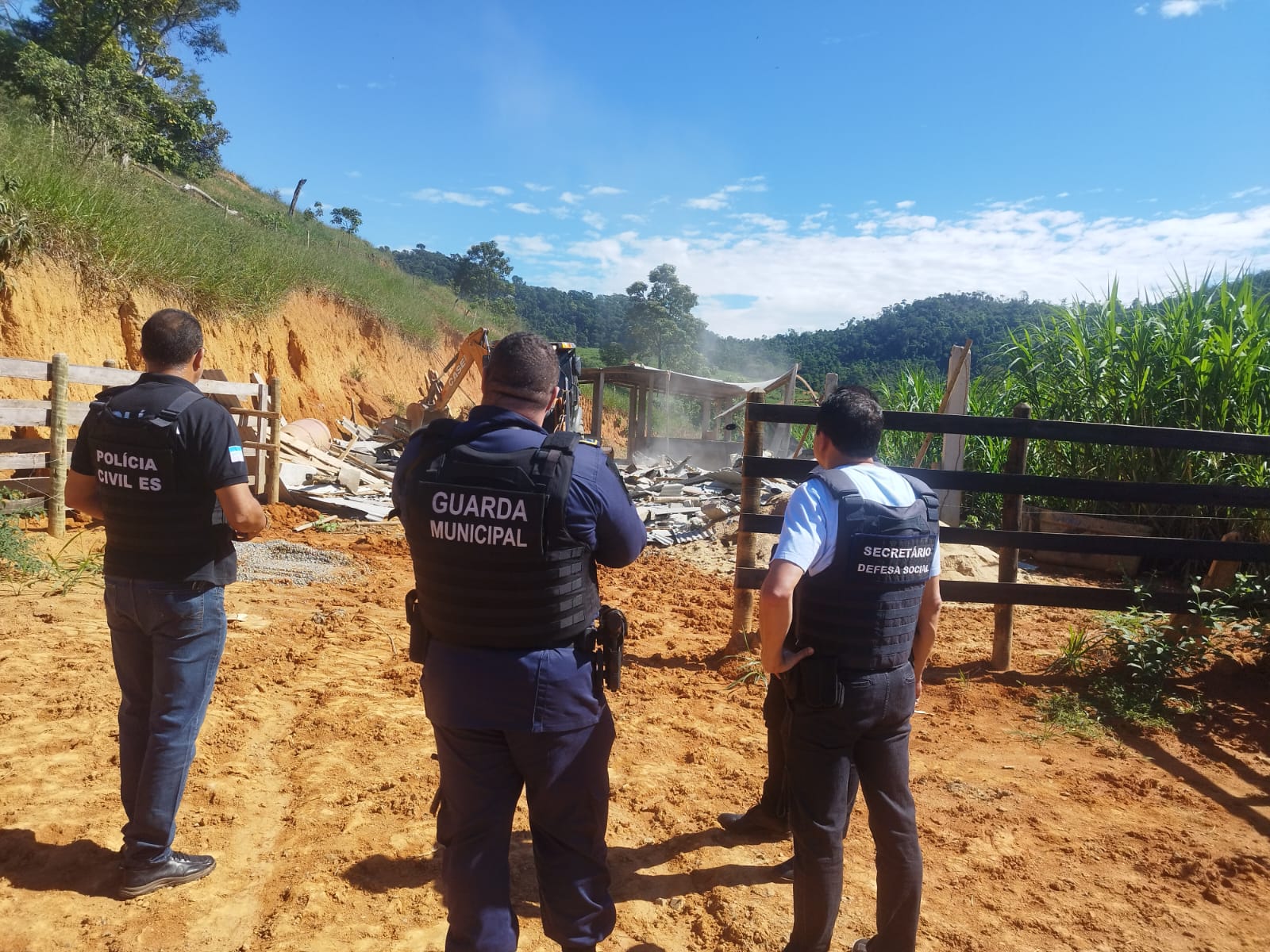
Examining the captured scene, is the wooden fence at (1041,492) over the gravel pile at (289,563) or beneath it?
over

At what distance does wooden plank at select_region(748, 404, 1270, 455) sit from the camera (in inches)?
197

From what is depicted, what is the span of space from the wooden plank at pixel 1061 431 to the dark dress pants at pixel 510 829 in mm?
3247

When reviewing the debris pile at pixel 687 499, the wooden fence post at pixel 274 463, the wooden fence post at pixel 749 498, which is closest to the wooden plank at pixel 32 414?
the wooden fence post at pixel 274 463

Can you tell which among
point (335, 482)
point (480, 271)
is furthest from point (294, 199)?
point (335, 482)

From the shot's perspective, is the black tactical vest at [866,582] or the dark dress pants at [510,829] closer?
the dark dress pants at [510,829]

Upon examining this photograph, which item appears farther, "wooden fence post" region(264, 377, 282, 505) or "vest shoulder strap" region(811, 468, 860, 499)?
"wooden fence post" region(264, 377, 282, 505)

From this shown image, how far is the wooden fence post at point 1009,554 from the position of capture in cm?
531

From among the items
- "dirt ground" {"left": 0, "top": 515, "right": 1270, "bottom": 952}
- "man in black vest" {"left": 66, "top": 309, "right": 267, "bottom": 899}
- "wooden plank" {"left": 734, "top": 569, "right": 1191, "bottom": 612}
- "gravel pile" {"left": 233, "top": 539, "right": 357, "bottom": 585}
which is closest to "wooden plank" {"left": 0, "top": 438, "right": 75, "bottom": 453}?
"gravel pile" {"left": 233, "top": 539, "right": 357, "bottom": 585}

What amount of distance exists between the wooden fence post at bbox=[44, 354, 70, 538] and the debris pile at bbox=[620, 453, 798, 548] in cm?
636

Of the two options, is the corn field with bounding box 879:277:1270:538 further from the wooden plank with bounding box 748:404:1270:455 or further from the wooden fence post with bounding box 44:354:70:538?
the wooden fence post with bounding box 44:354:70:538

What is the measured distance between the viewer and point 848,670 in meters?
2.35

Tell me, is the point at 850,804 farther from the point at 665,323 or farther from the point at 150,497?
the point at 665,323

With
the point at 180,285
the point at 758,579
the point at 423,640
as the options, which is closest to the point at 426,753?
the point at 423,640

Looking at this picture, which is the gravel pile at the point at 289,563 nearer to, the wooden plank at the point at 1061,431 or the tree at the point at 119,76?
the wooden plank at the point at 1061,431
